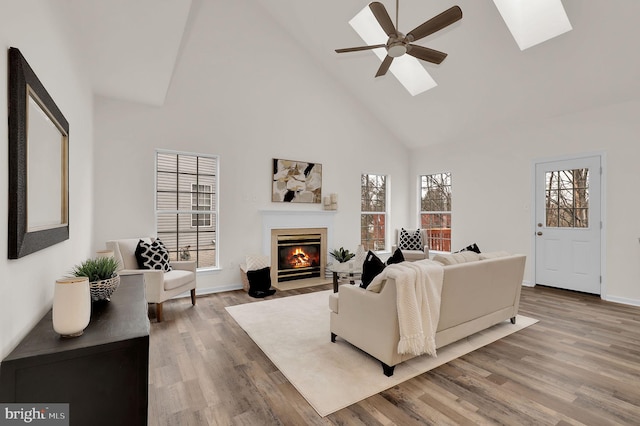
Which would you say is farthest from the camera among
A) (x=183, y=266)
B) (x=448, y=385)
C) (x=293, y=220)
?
(x=293, y=220)

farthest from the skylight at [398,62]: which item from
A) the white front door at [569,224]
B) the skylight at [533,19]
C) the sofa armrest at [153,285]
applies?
the sofa armrest at [153,285]

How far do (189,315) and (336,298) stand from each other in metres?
2.05

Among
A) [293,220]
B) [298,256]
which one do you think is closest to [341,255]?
[298,256]

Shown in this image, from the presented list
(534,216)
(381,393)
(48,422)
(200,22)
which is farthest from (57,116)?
(534,216)

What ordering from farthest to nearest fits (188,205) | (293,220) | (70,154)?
(293,220), (188,205), (70,154)

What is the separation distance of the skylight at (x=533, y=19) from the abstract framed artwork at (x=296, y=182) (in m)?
3.52

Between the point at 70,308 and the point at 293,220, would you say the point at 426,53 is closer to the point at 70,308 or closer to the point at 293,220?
the point at 293,220

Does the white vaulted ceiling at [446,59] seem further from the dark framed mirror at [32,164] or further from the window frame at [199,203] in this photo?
the window frame at [199,203]

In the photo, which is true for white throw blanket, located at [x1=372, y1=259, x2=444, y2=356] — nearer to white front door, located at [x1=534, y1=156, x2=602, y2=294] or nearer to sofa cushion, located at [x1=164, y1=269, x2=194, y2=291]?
sofa cushion, located at [x1=164, y1=269, x2=194, y2=291]

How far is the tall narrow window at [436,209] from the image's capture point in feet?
21.9

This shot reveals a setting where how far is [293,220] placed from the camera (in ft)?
18.2

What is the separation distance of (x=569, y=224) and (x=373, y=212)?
3.41 metres

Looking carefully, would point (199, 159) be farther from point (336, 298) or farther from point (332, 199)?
point (336, 298)

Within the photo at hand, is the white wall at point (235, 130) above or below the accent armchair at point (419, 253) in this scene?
above
